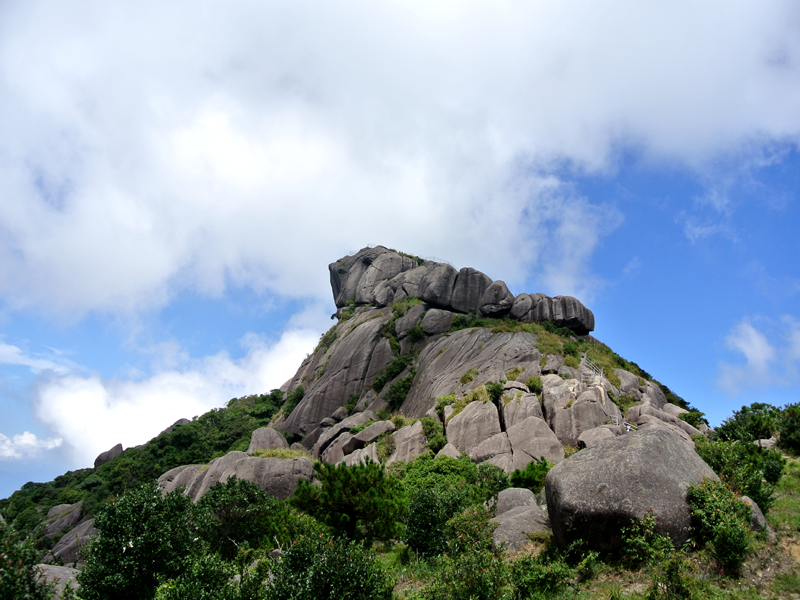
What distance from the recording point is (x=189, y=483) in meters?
34.8

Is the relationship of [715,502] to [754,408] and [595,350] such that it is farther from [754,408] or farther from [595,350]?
[595,350]

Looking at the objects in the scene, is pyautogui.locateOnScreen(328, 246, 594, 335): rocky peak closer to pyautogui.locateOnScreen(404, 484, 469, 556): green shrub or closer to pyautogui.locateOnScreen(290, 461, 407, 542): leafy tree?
pyautogui.locateOnScreen(290, 461, 407, 542): leafy tree

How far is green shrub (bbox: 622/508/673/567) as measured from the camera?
1105 cm

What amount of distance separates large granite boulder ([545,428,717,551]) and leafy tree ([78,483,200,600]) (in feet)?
35.4

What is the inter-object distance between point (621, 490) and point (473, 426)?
2214 centimetres

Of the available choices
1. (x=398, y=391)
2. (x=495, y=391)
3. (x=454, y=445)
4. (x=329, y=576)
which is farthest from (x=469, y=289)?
(x=329, y=576)

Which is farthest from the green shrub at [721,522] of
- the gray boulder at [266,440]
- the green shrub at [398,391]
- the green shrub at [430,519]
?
the gray boulder at [266,440]

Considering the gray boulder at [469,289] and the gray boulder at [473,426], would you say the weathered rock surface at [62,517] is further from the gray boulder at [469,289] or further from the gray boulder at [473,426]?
the gray boulder at [469,289]

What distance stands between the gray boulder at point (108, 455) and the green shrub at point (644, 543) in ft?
253

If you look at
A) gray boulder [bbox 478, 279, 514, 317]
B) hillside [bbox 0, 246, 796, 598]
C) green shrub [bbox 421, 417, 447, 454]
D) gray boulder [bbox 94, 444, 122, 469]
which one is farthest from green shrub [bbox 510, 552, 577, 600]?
gray boulder [bbox 94, 444, 122, 469]

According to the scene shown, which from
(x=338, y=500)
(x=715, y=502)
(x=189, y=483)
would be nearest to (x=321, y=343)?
(x=189, y=483)

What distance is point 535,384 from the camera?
37.2 m

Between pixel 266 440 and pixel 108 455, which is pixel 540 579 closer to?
pixel 266 440

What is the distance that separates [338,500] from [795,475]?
17321 mm
